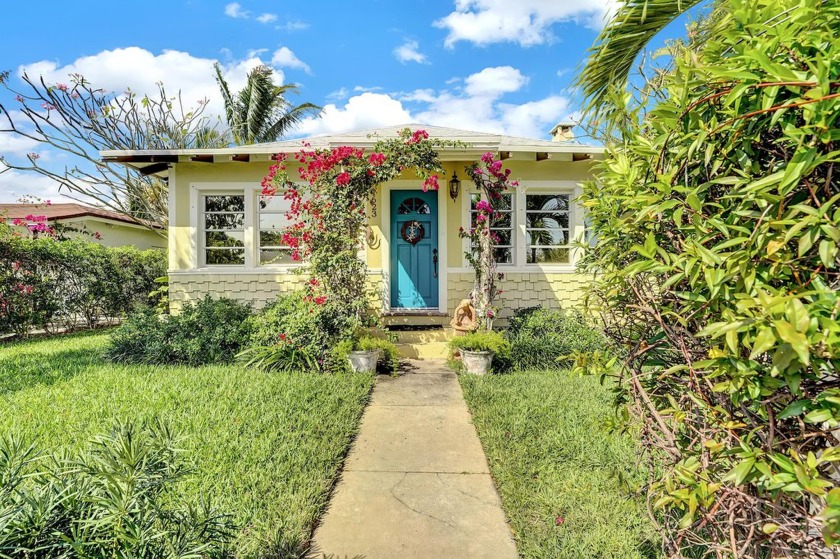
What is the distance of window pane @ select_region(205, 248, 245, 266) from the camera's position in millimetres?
8141

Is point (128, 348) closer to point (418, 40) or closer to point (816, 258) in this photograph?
point (816, 258)

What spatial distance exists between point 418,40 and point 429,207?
21.0ft

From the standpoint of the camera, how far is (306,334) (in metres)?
6.21

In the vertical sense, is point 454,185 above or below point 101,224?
below

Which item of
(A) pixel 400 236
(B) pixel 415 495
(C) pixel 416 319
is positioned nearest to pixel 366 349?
(C) pixel 416 319

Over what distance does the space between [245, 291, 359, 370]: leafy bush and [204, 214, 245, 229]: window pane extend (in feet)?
8.63

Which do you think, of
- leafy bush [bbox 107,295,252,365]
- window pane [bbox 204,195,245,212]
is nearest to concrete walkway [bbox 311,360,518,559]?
leafy bush [bbox 107,295,252,365]

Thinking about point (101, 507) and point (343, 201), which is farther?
point (343, 201)

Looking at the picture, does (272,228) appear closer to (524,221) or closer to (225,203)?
(225,203)

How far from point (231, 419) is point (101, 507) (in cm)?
305

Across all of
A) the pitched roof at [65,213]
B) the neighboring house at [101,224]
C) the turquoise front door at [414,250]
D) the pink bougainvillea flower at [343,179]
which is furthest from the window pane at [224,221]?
Answer: the pitched roof at [65,213]

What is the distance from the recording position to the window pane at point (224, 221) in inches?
321

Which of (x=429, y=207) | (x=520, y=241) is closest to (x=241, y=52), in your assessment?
(x=429, y=207)

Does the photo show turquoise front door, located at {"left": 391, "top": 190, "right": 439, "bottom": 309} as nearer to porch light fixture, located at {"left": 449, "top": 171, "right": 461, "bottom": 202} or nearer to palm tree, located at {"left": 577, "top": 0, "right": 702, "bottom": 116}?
porch light fixture, located at {"left": 449, "top": 171, "right": 461, "bottom": 202}
